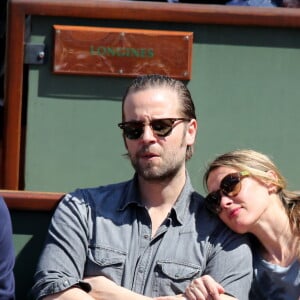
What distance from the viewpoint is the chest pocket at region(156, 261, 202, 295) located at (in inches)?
156

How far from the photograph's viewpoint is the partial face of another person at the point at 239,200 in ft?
13.2

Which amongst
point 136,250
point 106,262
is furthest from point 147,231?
point 106,262

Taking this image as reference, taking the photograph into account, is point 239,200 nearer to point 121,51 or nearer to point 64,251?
point 64,251

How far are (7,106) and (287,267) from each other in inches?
57.6

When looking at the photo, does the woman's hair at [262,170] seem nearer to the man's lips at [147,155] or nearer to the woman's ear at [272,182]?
the woman's ear at [272,182]

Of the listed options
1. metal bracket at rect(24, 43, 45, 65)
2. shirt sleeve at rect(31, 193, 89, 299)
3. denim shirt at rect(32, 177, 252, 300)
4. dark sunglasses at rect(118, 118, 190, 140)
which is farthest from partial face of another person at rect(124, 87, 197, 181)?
metal bracket at rect(24, 43, 45, 65)

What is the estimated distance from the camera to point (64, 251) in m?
3.96

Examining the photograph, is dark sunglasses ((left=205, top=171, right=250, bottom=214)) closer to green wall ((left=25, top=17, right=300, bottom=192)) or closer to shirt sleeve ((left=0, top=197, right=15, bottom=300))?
green wall ((left=25, top=17, right=300, bottom=192))

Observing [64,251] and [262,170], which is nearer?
[64,251]

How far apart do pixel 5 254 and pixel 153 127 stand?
2.41ft

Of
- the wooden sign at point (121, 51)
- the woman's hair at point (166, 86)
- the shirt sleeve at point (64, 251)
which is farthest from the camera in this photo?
the wooden sign at point (121, 51)

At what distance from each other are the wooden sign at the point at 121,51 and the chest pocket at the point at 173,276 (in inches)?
40.6

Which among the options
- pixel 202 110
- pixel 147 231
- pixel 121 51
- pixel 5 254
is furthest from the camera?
pixel 202 110

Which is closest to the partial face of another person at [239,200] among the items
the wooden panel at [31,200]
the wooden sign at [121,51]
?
the wooden panel at [31,200]
